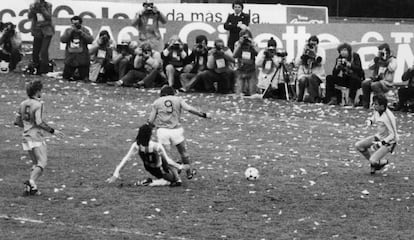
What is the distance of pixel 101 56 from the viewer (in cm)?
2695

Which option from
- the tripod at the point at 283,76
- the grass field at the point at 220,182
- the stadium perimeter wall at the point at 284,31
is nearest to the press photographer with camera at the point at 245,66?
the tripod at the point at 283,76

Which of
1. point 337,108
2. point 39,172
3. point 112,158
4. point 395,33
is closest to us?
point 39,172

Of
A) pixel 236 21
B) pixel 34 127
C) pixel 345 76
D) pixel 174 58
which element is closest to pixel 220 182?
pixel 34 127

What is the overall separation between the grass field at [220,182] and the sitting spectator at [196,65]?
2.33 m

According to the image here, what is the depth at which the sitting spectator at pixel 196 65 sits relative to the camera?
2622 centimetres

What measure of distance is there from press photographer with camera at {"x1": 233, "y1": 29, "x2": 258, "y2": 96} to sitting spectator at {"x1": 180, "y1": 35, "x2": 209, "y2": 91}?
2.62 feet

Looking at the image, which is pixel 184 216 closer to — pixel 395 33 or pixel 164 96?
pixel 164 96

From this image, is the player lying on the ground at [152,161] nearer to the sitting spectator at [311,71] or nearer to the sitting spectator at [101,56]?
the sitting spectator at [311,71]

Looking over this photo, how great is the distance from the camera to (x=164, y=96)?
15891 millimetres

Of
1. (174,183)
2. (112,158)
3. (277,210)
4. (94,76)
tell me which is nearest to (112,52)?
(94,76)

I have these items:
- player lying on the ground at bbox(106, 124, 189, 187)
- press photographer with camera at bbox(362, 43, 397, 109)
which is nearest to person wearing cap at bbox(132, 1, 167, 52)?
press photographer with camera at bbox(362, 43, 397, 109)

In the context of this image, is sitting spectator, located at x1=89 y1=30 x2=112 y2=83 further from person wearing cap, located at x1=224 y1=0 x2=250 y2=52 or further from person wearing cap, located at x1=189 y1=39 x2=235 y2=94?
person wearing cap, located at x1=224 y1=0 x2=250 y2=52

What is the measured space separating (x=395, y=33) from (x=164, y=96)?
1456cm

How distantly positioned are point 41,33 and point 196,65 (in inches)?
170
